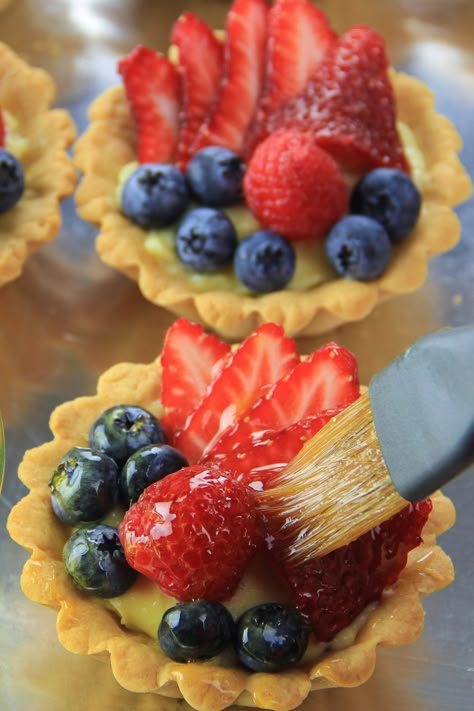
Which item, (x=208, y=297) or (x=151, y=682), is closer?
(x=151, y=682)

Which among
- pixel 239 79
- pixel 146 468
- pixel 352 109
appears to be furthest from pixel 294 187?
pixel 146 468

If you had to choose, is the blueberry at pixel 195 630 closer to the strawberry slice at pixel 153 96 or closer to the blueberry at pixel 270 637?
the blueberry at pixel 270 637

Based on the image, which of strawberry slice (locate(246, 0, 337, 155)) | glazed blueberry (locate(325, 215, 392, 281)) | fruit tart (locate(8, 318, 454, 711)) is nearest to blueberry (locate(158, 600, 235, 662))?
fruit tart (locate(8, 318, 454, 711))

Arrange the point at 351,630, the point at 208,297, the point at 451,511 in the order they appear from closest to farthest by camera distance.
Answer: the point at 351,630 < the point at 451,511 < the point at 208,297

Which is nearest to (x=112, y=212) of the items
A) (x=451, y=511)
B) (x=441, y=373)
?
(x=451, y=511)

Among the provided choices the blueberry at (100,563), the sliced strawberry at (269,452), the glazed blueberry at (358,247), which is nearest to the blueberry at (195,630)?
the blueberry at (100,563)

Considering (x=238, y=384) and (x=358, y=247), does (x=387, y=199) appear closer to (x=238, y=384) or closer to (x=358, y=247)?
(x=358, y=247)

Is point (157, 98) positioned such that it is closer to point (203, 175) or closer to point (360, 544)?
point (203, 175)
